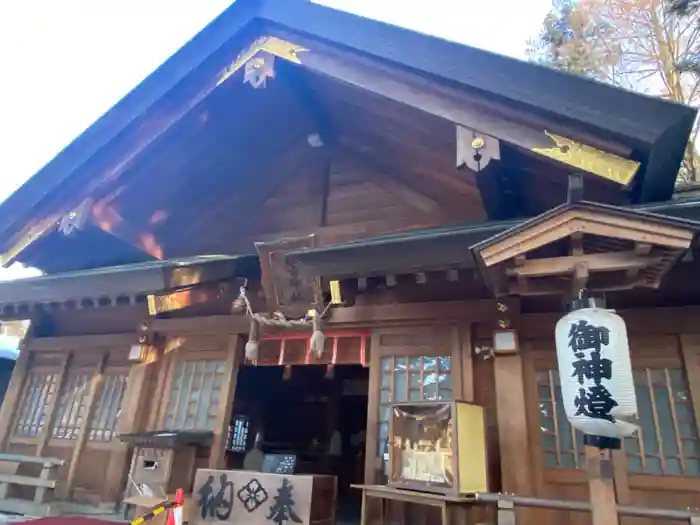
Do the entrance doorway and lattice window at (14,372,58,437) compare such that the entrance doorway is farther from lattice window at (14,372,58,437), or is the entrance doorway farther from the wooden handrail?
the wooden handrail

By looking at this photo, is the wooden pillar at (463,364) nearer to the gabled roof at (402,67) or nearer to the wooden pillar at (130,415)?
the gabled roof at (402,67)

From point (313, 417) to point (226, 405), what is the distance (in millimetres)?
4560

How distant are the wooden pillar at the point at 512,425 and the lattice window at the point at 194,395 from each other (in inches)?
141

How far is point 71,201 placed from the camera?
7633mm

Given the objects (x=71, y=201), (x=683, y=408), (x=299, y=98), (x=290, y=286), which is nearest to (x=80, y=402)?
(x=71, y=201)

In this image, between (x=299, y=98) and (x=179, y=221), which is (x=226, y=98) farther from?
(x=179, y=221)

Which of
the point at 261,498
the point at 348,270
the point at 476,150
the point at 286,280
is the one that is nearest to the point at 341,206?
the point at 286,280

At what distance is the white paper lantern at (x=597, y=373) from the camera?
345cm

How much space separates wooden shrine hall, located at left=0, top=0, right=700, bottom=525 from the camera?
4578 millimetres

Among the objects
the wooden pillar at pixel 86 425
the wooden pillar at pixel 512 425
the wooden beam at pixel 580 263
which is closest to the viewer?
the wooden beam at pixel 580 263

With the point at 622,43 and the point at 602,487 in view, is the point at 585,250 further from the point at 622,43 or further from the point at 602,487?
the point at 622,43

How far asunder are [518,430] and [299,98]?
530cm

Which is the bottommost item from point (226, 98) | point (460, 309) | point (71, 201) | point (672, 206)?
point (460, 309)

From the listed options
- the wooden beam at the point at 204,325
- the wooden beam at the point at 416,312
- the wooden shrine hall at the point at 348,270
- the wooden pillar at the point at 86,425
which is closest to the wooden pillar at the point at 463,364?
the wooden shrine hall at the point at 348,270
